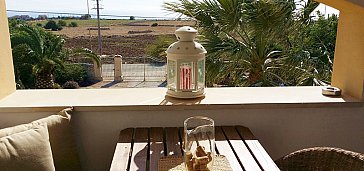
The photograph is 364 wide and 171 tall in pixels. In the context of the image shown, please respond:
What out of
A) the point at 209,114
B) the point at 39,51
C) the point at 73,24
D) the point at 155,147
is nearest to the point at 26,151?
the point at 155,147

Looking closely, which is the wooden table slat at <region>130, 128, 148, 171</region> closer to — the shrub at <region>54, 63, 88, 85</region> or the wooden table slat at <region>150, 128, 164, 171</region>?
the wooden table slat at <region>150, 128, 164, 171</region>

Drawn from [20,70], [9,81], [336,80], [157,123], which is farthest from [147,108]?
[20,70]

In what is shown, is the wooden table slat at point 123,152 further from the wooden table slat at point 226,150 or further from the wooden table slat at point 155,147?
the wooden table slat at point 226,150

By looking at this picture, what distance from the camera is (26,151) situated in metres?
1.42

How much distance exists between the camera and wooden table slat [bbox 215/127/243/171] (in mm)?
1364

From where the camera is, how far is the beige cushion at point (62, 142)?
1.66 meters

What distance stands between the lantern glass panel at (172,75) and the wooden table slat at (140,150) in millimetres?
282

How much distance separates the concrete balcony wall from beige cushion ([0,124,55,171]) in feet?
1.00

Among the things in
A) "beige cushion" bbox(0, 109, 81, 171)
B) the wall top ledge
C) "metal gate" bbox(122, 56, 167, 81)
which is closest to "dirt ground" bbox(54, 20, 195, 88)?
"metal gate" bbox(122, 56, 167, 81)

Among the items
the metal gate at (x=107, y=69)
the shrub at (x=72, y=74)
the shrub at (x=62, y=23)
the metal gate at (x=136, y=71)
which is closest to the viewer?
the shrub at (x=72, y=74)

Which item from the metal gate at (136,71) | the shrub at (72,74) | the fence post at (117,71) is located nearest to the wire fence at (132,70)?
the metal gate at (136,71)

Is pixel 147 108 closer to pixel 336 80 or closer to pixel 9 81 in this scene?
pixel 9 81

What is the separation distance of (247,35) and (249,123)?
8.56ft

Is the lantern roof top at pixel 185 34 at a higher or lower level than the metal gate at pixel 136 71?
higher
